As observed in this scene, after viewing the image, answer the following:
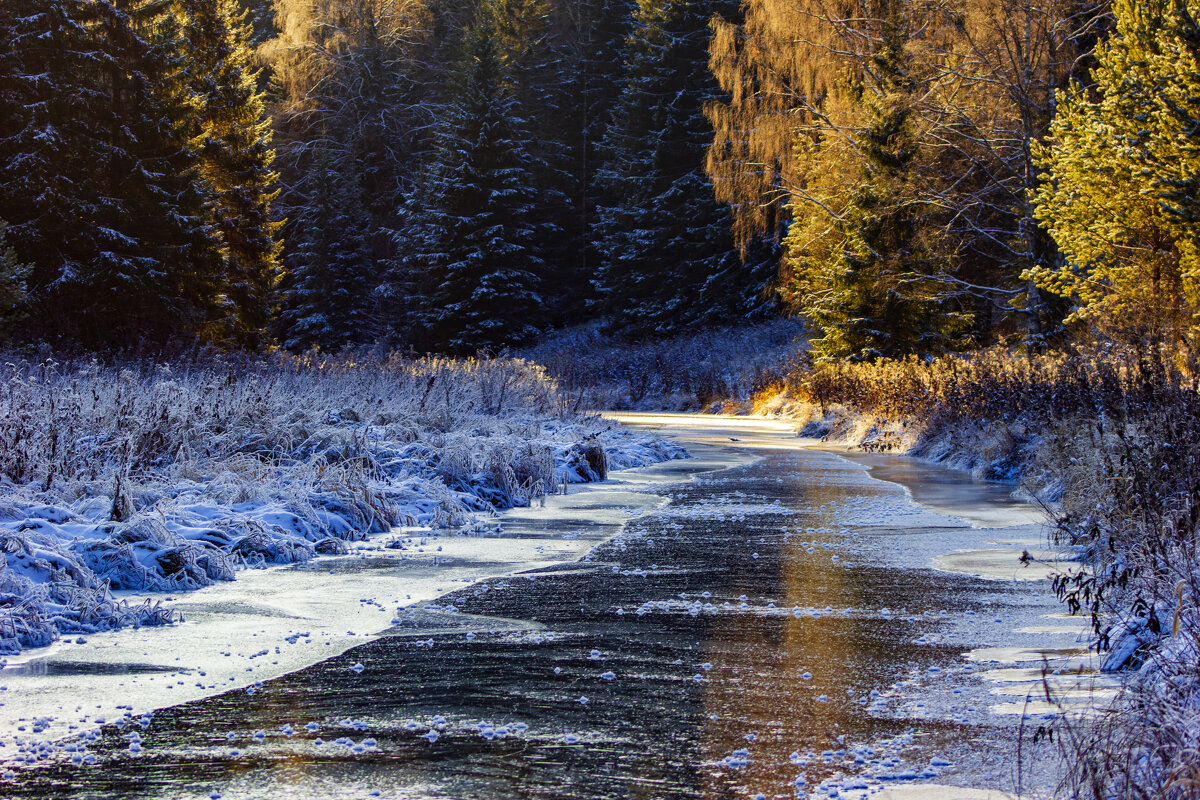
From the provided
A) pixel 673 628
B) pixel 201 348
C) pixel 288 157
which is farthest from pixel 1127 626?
pixel 288 157

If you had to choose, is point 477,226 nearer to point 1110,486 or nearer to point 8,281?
point 8,281

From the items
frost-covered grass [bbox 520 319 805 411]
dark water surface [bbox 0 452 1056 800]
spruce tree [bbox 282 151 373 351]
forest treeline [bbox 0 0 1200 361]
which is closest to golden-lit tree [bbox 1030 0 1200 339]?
forest treeline [bbox 0 0 1200 361]

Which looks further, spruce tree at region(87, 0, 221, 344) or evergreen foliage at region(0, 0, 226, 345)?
spruce tree at region(87, 0, 221, 344)

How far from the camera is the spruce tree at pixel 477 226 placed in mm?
48750

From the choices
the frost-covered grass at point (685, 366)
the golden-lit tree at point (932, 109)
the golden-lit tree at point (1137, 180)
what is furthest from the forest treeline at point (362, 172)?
the golden-lit tree at point (1137, 180)

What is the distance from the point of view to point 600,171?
55625 millimetres

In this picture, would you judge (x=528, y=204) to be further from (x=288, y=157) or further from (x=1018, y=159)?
(x=1018, y=159)

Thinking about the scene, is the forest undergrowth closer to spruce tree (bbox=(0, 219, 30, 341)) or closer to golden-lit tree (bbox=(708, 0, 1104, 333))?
golden-lit tree (bbox=(708, 0, 1104, 333))

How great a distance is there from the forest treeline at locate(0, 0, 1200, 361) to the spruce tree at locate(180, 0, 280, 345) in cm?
13

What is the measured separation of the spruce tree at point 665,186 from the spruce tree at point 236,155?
19486 mm

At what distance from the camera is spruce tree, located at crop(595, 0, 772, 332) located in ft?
164

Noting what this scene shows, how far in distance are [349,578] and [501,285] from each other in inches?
1666

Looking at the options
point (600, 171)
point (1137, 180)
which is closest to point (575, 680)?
point (1137, 180)

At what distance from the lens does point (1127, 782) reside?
291 centimetres
